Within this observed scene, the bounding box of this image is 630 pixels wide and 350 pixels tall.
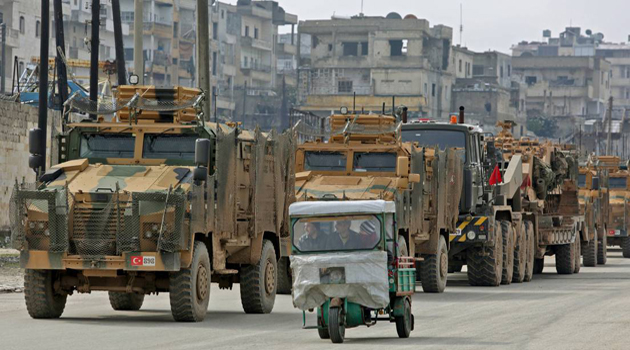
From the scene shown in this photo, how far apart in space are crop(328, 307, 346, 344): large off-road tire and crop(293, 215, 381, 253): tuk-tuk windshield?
2.62 feet

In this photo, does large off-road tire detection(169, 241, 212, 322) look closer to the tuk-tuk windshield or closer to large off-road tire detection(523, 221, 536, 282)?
the tuk-tuk windshield

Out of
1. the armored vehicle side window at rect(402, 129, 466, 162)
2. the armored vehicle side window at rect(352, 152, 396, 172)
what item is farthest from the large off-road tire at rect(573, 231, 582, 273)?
the armored vehicle side window at rect(352, 152, 396, 172)

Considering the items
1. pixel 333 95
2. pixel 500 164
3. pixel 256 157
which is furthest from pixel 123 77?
pixel 333 95

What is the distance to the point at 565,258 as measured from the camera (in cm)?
3797

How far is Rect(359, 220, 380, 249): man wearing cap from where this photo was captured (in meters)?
17.6

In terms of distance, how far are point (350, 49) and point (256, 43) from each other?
20091 millimetres

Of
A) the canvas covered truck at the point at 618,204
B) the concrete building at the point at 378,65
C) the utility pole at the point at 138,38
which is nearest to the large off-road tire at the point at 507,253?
the utility pole at the point at 138,38

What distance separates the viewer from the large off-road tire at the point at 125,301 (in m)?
22.7

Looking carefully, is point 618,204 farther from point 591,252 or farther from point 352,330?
point 352,330

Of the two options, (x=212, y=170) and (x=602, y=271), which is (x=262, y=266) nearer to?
(x=212, y=170)

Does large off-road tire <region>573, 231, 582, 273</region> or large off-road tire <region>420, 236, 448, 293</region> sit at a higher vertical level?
large off-road tire <region>420, 236, 448, 293</region>

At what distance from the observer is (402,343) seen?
56.4 feet

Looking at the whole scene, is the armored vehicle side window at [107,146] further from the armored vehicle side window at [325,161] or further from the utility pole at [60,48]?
the utility pole at [60,48]

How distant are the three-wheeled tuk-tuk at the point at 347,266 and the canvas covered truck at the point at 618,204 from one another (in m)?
30.9
